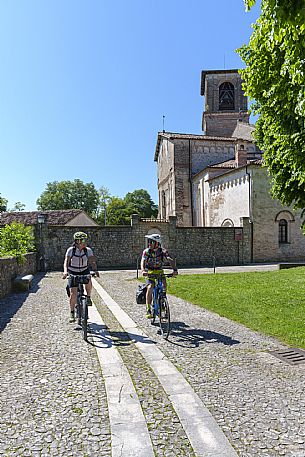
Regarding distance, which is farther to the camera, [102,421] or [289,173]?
[289,173]

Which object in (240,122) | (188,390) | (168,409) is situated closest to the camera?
(168,409)

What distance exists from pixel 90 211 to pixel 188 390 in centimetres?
7708

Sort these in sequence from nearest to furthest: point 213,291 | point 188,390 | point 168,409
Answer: point 168,409
point 188,390
point 213,291

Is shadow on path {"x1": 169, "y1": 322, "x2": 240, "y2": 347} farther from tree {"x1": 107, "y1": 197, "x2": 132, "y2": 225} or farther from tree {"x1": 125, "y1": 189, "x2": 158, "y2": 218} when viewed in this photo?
tree {"x1": 125, "y1": 189, "x2": 158, "y2": 218}

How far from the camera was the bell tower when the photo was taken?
4509cm

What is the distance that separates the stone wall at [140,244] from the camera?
24.1m

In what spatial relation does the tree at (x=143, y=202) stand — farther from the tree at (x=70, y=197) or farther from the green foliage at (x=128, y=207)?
the tree at (x=70, y=197)

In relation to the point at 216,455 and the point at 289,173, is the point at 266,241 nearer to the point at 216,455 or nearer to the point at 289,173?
the point at 289,173

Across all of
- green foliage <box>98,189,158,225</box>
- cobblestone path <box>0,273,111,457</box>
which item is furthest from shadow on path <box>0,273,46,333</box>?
green foliage <box>98,189,158,225</box>

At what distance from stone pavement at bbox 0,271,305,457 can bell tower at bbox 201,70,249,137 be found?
41.8 meters

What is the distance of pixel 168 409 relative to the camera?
11.7ft

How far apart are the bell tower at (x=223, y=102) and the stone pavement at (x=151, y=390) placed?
41.8 meters

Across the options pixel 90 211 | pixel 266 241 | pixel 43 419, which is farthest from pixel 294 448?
pixel 90 211

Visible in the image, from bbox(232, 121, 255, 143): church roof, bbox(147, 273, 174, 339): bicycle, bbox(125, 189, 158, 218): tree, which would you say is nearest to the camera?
bbox(147, 273, 174, 339): bicycle
